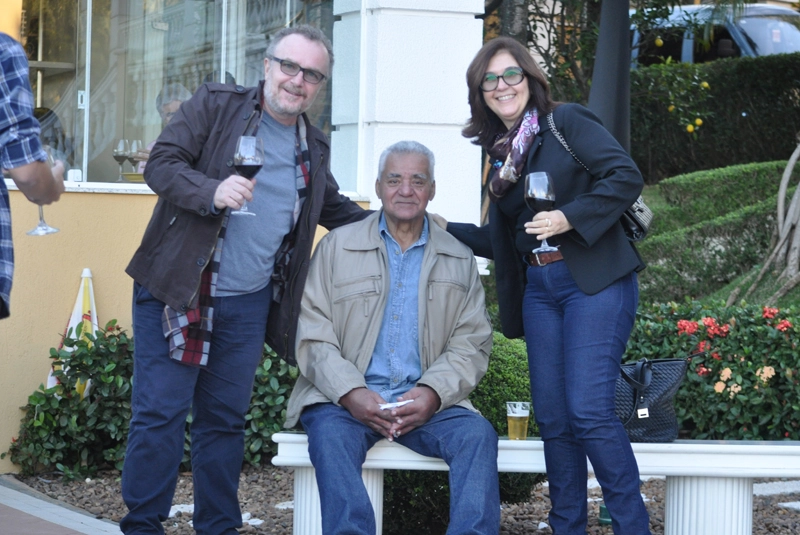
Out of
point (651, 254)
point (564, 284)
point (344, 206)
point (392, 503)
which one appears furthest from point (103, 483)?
point (651, 254)

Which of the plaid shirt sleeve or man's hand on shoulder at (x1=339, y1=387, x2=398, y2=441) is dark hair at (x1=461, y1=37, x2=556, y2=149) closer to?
man's hand on shoulder at (x1=339, y1=387, x2=398, y2=441)

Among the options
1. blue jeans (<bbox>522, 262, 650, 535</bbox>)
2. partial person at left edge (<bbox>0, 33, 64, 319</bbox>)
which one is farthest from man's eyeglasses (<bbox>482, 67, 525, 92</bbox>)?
partial person at left edge (<bbox>0, 33, 64, 319</bbox>)

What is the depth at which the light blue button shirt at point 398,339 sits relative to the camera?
3.87 metres

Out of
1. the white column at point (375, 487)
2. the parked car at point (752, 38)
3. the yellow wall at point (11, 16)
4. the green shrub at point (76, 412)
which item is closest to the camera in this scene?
the white column at point (375, 487)

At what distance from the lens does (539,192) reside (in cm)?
338

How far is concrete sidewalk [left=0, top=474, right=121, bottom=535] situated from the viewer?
434 centimetres

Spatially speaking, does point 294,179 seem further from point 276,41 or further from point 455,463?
point 455,463

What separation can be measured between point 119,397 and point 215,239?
230cm

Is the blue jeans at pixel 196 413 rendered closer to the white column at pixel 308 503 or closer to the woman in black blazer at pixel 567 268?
the white column at pixel 308 503

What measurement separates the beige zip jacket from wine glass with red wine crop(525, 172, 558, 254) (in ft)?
2.13

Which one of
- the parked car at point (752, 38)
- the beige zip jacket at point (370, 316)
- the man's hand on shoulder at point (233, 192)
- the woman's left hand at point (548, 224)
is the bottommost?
the beige zip jacket at point (370, 316)

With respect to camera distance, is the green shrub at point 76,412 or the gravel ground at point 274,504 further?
the green shrub at point 76,412

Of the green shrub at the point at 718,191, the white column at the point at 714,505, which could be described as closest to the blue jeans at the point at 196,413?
the white column at the point at 714,505

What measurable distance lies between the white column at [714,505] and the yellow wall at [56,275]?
330 cm
